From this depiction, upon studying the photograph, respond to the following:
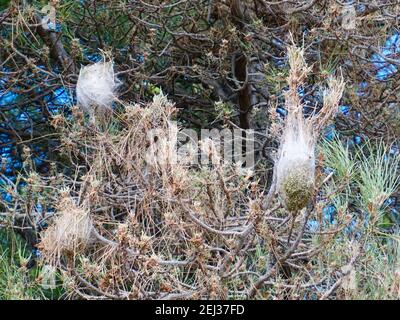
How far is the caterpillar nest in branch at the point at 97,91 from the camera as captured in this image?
9.08 ft

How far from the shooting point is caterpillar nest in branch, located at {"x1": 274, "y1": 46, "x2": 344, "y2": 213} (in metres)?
1.92

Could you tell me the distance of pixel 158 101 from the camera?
2307 mm

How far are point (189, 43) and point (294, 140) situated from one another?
1597 millimetres

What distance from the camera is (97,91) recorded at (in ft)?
9.16

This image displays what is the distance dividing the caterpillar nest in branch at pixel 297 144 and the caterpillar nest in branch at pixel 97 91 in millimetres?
903

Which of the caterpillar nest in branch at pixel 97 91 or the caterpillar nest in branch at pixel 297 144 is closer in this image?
the caterpillar nest in branch at pixel 297 144

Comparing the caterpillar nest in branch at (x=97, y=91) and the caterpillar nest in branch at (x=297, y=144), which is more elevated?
the caterpillar nest in branch at (x=97, y=91)

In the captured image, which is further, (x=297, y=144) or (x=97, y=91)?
(x=97, y=91)

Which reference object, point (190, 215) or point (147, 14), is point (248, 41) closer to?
point (147, 14)

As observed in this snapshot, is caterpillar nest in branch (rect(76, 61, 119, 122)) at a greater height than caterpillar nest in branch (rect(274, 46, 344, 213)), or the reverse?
caterpillar nest in branch (rect(76, 61, 119, 122))

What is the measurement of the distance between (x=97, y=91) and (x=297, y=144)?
1.04 metres

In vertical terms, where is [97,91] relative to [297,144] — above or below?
above

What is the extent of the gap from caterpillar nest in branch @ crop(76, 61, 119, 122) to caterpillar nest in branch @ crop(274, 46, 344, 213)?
2.96 feet

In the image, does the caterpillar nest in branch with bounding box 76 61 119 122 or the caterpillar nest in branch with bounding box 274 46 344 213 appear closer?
the caterpillar nest in branch with bounding box 274 46 344 213
